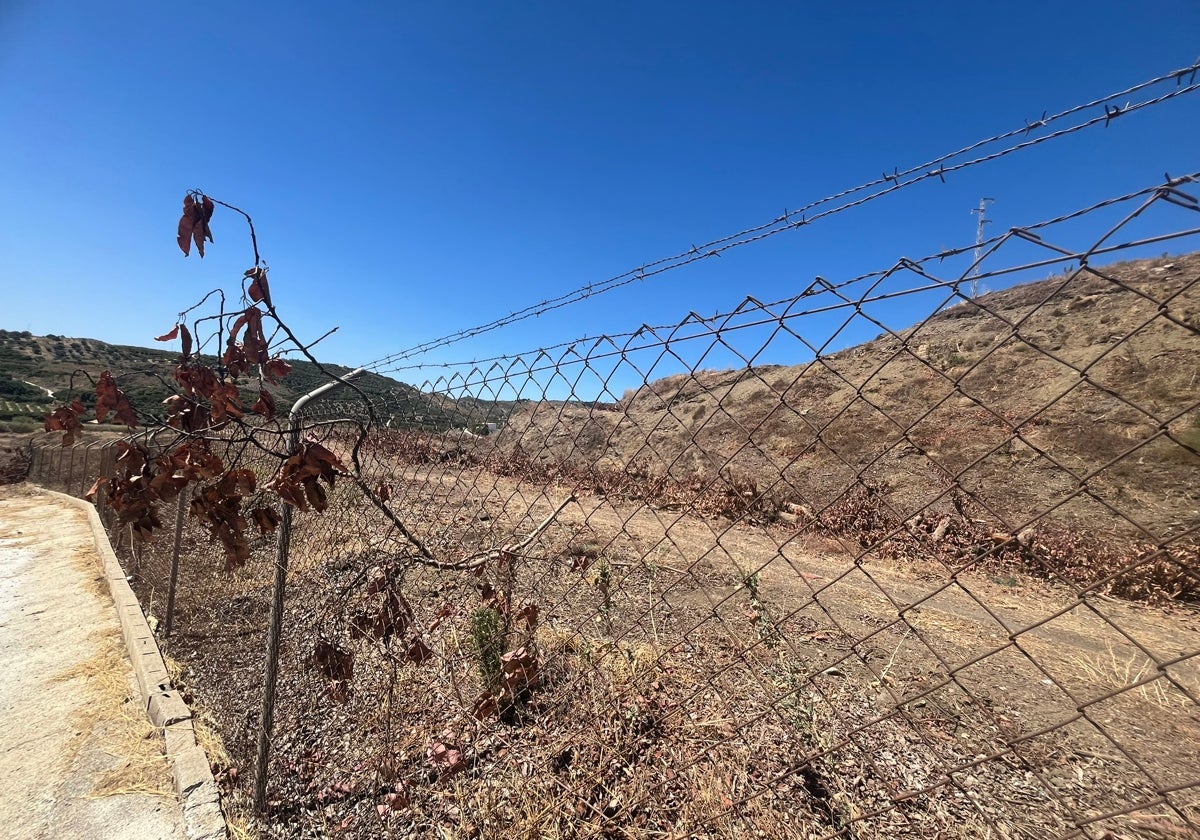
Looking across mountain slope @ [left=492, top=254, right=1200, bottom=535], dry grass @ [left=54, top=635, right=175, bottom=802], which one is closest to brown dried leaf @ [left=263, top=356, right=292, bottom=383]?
dry grass @ [left=54, top=635, right=175, bottom=802]

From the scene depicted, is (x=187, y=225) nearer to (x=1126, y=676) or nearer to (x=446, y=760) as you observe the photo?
(x=446, y=760)

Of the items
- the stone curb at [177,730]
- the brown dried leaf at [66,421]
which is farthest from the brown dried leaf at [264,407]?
the stone curb at [177,730]

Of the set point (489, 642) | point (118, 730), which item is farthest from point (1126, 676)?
point (118, 730)

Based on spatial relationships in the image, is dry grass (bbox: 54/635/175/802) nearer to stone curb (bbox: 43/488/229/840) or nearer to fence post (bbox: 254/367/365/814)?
stone curb (bbox: 43/488/229/840)

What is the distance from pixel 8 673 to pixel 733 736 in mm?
5580

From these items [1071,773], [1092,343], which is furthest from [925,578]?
[1092,343]

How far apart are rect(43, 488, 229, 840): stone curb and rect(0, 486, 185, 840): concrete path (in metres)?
0.07

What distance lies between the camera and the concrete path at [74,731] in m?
2.74

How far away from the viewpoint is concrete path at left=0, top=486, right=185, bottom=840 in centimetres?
274

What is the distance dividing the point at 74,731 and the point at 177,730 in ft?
2.77

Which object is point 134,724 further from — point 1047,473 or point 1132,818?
point 1047,473

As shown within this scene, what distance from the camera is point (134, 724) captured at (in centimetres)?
350

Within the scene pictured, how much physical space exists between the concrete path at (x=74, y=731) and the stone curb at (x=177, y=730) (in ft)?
0.23

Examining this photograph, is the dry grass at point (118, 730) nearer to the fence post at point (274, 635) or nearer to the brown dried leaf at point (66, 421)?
the fence post at point (274, 635)
